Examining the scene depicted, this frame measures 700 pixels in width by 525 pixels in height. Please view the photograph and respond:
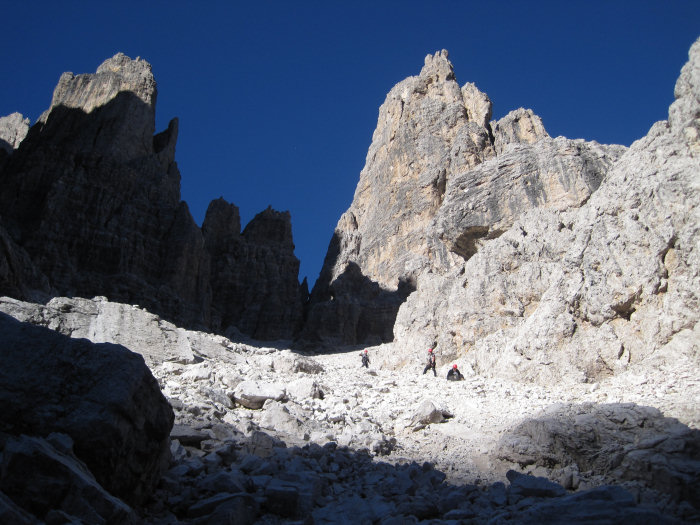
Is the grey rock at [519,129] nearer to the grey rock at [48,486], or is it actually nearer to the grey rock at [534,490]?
the grey rock at [534,490]

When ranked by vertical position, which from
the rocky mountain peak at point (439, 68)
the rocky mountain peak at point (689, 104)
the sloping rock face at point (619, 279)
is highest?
the rocky mountain peak at point (439, 68)

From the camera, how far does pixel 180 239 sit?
54.0 m

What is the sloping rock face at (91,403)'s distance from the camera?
4707mm

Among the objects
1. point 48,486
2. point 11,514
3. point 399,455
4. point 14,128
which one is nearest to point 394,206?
point 399,455

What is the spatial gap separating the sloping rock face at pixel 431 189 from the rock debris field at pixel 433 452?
13632 mm

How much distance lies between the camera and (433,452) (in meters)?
9.60

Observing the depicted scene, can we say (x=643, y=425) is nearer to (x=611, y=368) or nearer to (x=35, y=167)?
(x=611, y=368)

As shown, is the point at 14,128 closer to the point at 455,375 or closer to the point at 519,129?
the point at 519,129

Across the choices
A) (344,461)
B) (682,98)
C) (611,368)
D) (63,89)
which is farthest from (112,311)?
(63,89)

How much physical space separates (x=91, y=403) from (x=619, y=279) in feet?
48.1

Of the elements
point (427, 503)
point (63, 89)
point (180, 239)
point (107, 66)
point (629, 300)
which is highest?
point (107, 66)

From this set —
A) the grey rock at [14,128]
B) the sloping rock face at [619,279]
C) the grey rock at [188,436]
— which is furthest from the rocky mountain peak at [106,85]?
the grey rock at [188,436]

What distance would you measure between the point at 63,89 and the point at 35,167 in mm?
20735

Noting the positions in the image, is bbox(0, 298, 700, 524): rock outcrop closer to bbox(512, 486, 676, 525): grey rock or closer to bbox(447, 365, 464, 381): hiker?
bbox(512, 486, 676, 525): grey rock
